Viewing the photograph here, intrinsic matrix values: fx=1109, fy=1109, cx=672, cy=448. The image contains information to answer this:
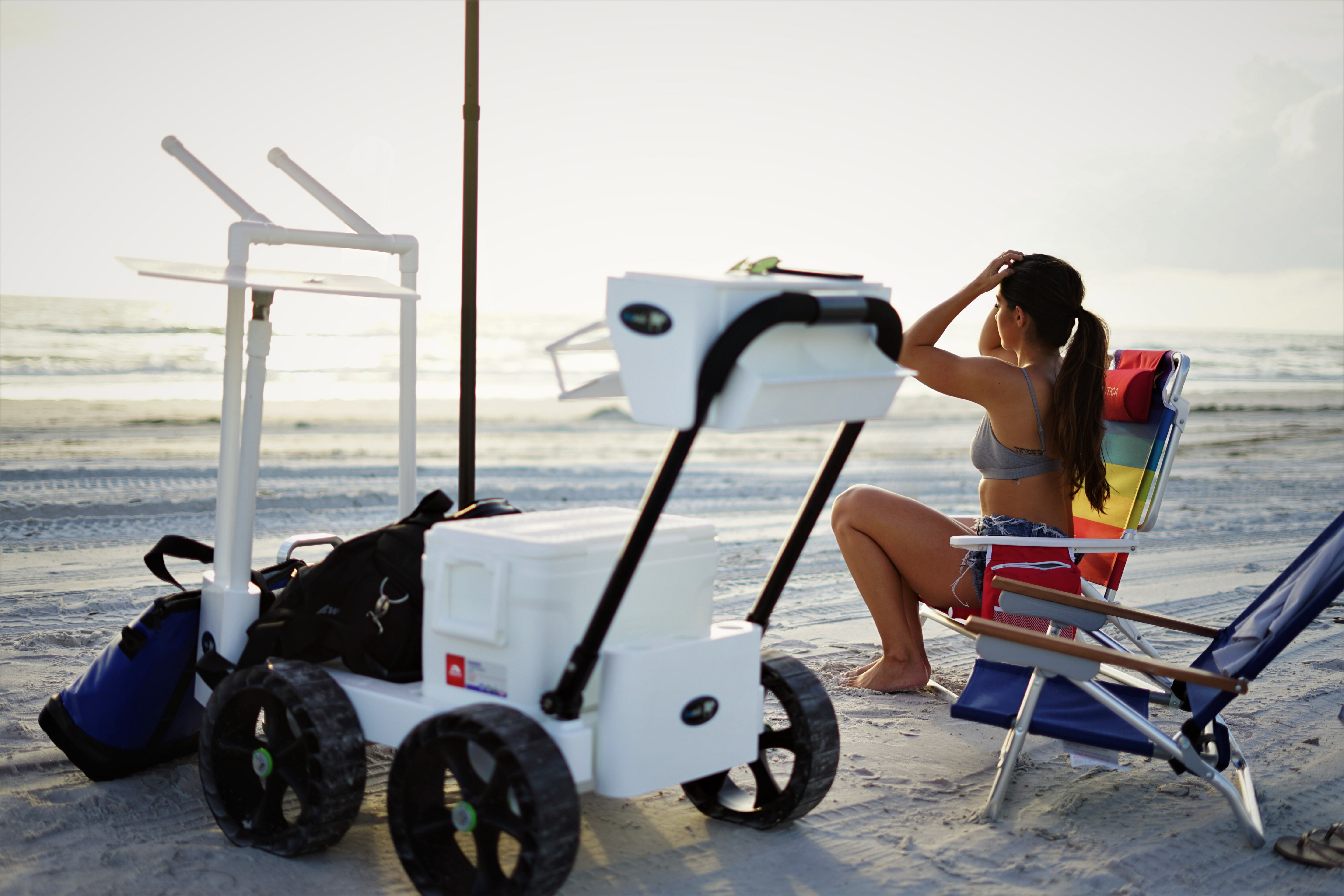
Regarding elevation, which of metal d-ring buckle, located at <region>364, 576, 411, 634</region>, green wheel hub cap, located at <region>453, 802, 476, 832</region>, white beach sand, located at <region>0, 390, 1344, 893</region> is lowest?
white beach sand, located at <region>0, 390, 1344, 893</region>

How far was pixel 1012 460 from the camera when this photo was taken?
155 inches

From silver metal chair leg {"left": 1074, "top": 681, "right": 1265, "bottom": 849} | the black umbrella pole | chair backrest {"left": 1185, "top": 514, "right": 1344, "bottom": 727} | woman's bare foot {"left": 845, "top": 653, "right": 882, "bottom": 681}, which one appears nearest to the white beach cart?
the black umbrella pole

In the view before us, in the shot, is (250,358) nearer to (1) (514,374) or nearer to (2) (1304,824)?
(2) (1304,824)

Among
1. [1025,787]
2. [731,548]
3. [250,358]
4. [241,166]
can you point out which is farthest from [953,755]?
[241,166]

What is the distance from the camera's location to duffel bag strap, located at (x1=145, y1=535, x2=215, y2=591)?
3.10 m

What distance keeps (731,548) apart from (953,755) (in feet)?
12.8

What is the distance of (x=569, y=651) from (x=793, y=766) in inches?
37.8

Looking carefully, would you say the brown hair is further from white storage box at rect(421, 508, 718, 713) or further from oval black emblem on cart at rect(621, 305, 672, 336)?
oval black emblem on cart at rect(621, 305, 672, 336)

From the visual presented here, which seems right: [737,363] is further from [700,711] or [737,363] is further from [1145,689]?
[1145,689]

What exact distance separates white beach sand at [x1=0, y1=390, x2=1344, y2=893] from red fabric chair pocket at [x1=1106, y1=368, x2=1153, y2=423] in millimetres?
1095

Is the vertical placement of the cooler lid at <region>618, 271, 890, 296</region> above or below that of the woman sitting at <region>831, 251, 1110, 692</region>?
above

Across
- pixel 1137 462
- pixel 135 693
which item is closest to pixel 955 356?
pixel 1137 462

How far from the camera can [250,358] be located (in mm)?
2959

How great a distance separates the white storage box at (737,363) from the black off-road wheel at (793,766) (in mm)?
865
